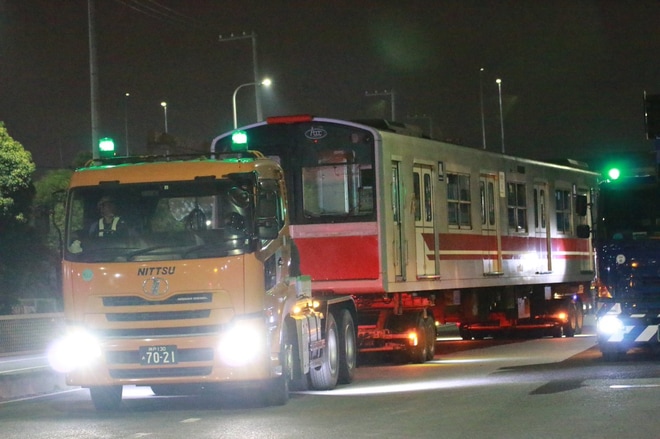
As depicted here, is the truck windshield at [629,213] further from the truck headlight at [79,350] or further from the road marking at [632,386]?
the truck headlight at [79,350]

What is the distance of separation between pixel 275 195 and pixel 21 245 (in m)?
27.3

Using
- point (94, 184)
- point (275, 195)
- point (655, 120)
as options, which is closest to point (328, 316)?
point (275, 195)

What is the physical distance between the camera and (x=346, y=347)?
18.3m

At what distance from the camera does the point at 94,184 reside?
15.1m

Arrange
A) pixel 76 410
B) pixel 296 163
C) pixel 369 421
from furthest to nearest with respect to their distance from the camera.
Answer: pixel 296 163, pixel 76 410, pixel 369 421

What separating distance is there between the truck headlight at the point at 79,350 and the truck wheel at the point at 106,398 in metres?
0.73

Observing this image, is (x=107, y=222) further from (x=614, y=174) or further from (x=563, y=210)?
(x=563, y=210)

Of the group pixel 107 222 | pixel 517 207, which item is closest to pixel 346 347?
pixel 107 222

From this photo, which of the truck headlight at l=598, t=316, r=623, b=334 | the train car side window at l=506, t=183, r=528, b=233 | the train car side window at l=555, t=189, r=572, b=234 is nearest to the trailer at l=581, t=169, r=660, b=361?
the truck headlight at l=598, t=316, r=623, b=334

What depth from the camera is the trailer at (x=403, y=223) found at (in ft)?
65.2

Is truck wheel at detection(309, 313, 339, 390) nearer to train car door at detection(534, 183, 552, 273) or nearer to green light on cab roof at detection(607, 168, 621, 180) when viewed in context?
green light on cab roof at detection(607, 168, 621, 180)

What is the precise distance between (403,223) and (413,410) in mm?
6874

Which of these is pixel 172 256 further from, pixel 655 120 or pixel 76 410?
pixel 655 120

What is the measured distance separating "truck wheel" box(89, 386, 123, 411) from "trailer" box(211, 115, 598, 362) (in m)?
3.28
